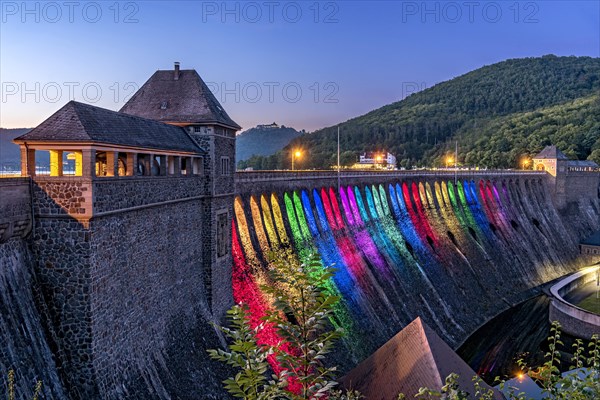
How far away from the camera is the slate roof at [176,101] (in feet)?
77.8

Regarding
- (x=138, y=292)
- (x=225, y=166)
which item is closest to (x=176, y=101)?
(x=225, y=166)

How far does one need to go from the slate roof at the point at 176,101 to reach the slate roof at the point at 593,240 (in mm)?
62977

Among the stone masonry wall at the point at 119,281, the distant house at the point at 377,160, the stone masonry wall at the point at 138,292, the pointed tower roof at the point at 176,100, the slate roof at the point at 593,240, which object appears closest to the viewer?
the stone masonry wall at the point at 119,281

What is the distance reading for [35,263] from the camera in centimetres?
1545

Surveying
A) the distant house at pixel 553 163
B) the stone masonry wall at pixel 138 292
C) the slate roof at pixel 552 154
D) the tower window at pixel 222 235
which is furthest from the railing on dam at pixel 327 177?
the slate roof at pixel 552 154

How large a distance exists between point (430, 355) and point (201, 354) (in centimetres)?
A: 1015

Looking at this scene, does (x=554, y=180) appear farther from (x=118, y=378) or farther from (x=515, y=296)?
(x=118, y=378)

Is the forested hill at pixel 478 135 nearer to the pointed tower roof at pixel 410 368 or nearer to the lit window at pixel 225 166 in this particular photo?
the lit window at pixel 225 166

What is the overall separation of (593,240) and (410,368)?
6615cm

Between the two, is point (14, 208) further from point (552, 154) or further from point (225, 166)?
point (552, 154)

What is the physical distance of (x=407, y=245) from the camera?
48.0m

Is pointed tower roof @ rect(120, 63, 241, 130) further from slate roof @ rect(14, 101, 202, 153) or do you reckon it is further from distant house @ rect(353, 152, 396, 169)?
distant house @ rect(353, 152, 396, 169)

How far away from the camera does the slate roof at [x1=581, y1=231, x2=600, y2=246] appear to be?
229ft

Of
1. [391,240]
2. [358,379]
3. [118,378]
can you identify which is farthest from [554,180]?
[118,378]
